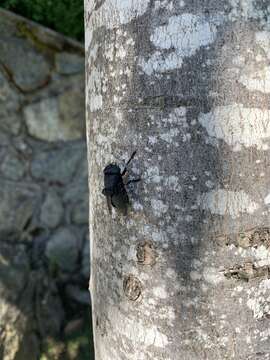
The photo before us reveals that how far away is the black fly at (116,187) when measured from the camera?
0.80 metres

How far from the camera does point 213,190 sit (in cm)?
74

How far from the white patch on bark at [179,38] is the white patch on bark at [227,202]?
0.83ft

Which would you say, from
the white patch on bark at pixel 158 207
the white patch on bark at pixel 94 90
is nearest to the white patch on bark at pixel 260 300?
the white patch on bark at pixel 158 207

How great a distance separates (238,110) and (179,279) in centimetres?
35

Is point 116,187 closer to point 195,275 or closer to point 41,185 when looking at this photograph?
point 195,275

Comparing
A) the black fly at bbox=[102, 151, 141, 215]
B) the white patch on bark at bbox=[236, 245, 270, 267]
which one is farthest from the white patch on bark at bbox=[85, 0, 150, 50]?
the white patch on bark at bbox=[236, 245, 270, 267]

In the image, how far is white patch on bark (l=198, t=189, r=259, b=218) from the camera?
74 centimetres

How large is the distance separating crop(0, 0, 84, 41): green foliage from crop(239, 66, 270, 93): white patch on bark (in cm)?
187

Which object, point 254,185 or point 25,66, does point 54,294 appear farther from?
point 254,185

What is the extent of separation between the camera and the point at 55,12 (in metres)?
2.40

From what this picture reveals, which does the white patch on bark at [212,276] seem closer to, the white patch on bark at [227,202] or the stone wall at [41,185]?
the white patch on bark at [227,202]

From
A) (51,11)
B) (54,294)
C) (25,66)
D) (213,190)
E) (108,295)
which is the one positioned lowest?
(54,294)

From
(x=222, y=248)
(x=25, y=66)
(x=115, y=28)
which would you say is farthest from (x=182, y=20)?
(x=25, y=66)

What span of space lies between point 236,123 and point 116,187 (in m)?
0.27
